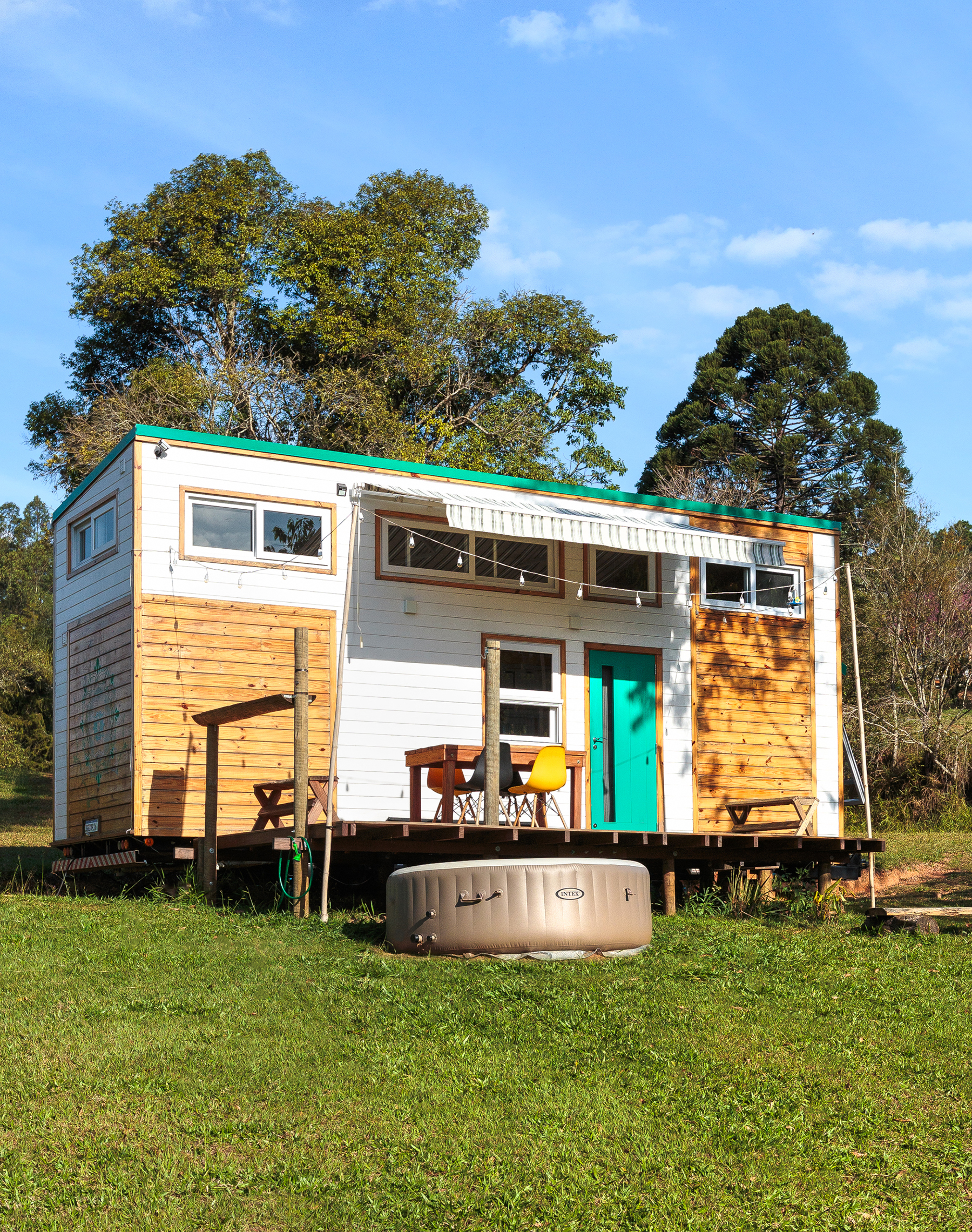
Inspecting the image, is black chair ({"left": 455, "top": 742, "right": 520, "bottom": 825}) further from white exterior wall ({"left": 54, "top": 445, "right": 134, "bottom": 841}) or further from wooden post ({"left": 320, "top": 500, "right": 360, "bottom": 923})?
white exterior wall ({"left": 54, "top": 445, "right": 134, "bottom": 841})

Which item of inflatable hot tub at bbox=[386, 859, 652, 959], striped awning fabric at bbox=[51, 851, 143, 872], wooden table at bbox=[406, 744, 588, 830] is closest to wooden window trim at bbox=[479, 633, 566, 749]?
wooden table at bbox=[406, 744, 588, 830]

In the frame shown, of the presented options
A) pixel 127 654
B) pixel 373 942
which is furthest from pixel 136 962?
pixel 127 654

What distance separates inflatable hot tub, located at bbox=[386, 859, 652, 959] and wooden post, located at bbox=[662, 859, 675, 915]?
2.78 metres

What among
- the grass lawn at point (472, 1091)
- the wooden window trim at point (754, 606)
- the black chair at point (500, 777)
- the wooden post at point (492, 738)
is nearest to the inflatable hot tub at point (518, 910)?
the grass lawn at point (472, 1091)

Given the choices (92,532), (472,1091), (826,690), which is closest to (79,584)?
(92,532)

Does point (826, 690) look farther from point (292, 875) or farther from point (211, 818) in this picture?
point (211, 818)

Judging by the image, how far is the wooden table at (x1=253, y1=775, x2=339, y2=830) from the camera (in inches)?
441

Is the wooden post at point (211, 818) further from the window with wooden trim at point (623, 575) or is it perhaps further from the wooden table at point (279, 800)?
the window with wooden trim at point (623, 575)

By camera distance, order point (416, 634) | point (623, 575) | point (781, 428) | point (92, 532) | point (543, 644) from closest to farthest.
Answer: point (416, 634)
point (92, 532)
point (543, 644)
point (623, 575)
point (781, 428)

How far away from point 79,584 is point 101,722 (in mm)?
1712

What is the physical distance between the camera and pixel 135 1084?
5.92 metres

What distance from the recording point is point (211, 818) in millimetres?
11180

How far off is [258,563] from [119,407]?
11693mm

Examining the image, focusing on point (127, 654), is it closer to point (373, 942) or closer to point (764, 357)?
point (373, 942)
